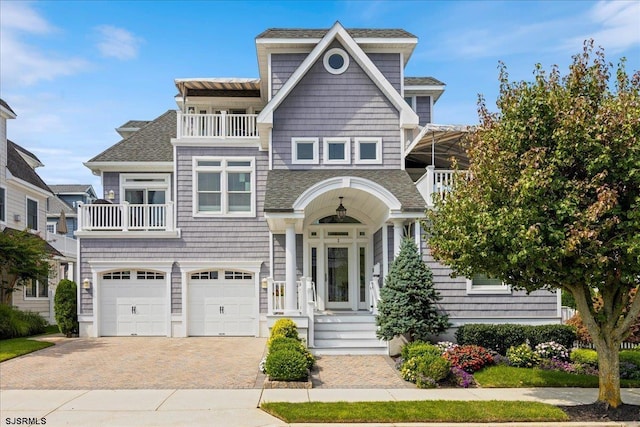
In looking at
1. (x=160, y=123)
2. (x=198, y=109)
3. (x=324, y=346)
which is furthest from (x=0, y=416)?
(x=160, y=123)

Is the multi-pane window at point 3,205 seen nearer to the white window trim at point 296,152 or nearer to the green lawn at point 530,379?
the white window trim at point 296,152

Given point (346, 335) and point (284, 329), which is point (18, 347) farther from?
point (346, 335)

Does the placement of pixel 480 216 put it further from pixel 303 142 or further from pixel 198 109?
pixel 198 109

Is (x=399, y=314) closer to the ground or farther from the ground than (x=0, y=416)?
farther from the ground

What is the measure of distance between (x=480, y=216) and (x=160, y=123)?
17.8 m

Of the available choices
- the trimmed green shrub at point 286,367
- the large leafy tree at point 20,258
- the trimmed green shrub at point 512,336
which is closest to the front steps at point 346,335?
the trimmed green shrub at point 512,336

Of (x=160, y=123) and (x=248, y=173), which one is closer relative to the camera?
(x=248, y=173)

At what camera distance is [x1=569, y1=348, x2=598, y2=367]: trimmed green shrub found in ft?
47.8

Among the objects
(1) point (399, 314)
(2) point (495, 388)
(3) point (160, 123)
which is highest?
(3) point (160, 123)

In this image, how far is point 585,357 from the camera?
48.3 ft

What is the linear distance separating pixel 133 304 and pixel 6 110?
1040 cm

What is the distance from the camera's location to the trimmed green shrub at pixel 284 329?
→ 16.2 metres

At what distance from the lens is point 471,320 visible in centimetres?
1784

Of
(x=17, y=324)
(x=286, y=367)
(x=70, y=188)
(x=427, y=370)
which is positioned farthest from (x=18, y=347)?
(x=70, y=188)
